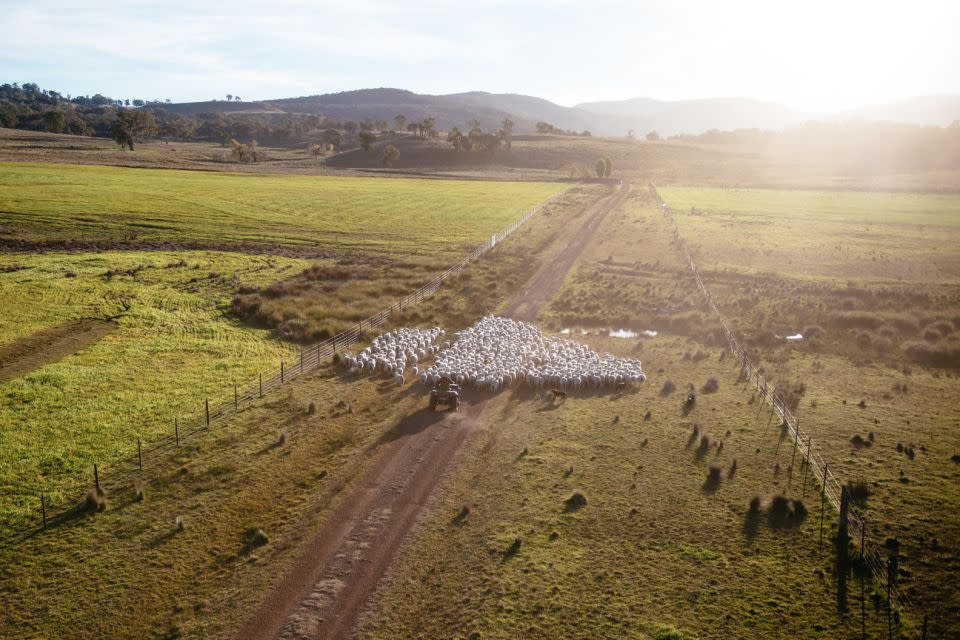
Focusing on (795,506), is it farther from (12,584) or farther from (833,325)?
(833,325)

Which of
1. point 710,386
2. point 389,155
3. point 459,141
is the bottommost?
point 710,386

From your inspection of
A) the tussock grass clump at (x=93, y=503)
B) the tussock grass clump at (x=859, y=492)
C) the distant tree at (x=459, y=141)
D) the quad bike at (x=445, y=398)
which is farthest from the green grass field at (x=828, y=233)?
the distant tree at (x=459, y=141)

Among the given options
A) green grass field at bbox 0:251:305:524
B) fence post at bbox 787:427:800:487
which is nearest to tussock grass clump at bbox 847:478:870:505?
fence post at bbox 787:427:800:487

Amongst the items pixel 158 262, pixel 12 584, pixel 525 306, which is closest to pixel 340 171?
pixel 158 262

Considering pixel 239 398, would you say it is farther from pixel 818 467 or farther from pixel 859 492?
pixel 859 492

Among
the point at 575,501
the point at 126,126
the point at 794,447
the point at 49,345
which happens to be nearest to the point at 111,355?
the point at 49,345

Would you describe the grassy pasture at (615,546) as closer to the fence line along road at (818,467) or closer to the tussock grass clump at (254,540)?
the fence line along road at (818,467)

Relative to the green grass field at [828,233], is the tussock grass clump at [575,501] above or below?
below
